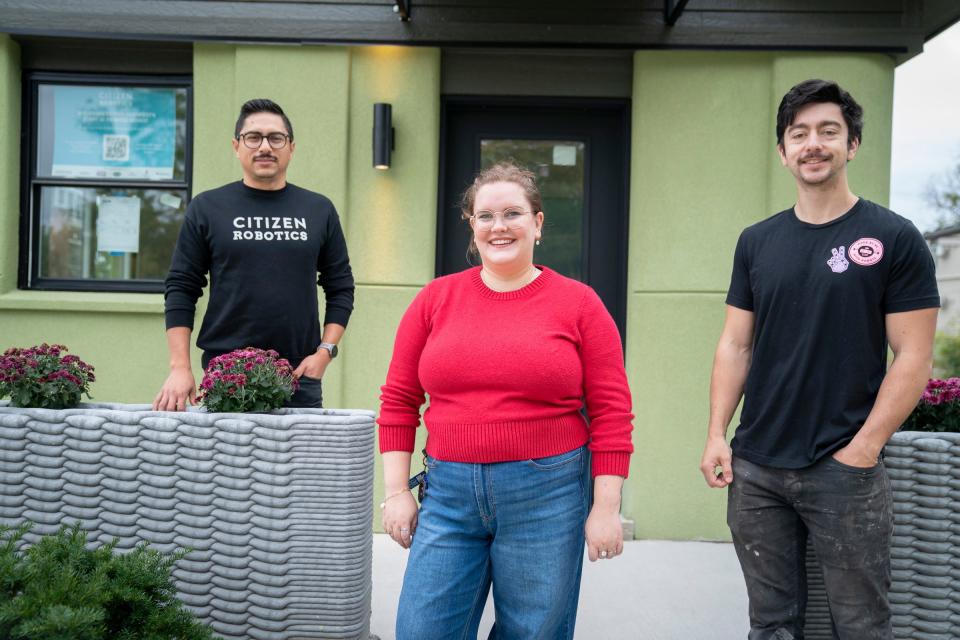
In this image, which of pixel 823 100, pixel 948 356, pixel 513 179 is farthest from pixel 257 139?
pixel 948 356

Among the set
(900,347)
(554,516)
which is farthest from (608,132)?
(554,516)

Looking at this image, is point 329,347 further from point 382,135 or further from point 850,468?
point 850,468

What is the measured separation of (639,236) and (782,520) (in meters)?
2.51

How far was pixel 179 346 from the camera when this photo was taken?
2920mm

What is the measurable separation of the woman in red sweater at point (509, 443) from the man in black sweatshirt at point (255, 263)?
1.01 meters

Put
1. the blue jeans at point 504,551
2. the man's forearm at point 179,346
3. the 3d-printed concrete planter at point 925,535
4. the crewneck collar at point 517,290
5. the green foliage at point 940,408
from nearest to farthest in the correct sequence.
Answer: the blue jeans at point 504,551, the crewneck collar at point 517,290, the 3d-printed concrete planter at point 925,535, the green foliage at point 940,408, the man's forearm at point 179,346

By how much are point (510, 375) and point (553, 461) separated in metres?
0.25

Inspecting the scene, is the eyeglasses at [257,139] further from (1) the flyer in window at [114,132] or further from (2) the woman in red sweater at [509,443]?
(1) the flyer in window at [114,132]

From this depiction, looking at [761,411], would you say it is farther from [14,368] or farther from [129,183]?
[129,183]

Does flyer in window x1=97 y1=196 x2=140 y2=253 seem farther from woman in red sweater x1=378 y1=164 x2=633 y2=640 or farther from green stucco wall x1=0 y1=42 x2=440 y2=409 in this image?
woman in red sweater x1=378 y1=164 x2=633 y2=640

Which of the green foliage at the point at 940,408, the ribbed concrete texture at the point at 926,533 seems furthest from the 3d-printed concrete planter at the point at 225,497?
the green foliage at the point at 940,408

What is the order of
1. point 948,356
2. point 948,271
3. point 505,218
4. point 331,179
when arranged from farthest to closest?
1. point 948,271
2. point 948,356
3. point 331,179
4. point 505,218

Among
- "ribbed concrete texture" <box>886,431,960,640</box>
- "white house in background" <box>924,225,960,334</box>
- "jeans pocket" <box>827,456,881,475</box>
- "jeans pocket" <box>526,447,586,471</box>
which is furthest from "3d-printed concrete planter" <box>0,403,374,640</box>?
"white house in background" <box>924,225,960,334</box>

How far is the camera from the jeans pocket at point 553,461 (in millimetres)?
1935
